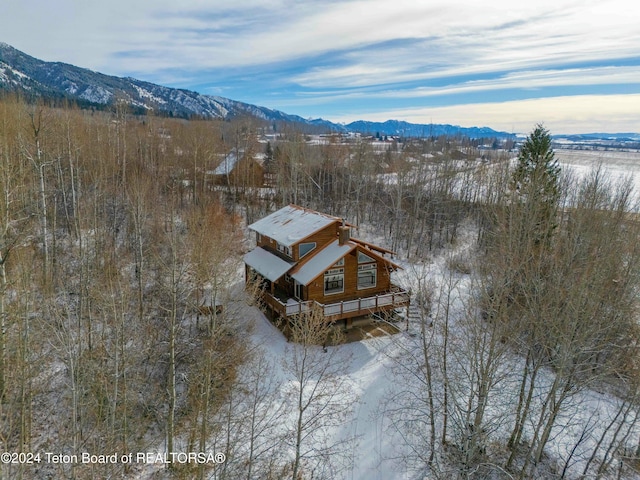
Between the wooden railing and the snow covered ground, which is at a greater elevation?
the wooden railing

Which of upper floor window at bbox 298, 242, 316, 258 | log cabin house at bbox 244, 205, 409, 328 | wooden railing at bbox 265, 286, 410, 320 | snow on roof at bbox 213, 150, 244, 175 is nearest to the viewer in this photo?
Answer: wooden railing at bbox 265, 286, 410, 320

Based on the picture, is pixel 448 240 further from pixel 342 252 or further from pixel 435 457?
pixel 435 457

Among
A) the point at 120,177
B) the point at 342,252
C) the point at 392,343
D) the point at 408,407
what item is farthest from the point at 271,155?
the point at 408,407

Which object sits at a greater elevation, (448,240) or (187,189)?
(187,189)

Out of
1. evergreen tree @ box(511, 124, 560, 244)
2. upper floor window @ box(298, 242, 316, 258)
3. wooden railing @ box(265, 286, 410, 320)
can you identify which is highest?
evergreen tree @ box(511, 124, 560, 244)

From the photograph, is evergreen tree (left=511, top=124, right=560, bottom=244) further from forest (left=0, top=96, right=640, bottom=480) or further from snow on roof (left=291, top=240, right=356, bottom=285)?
snow on roof (left=291, top=240, right=356, bottom=285)

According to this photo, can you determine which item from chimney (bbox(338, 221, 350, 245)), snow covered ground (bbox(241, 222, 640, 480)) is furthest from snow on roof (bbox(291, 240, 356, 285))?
snow covered ground (bbox(241, 222, 640, 480))

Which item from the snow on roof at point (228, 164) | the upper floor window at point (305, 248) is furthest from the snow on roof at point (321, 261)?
the snow on roof at point (228, 164)
